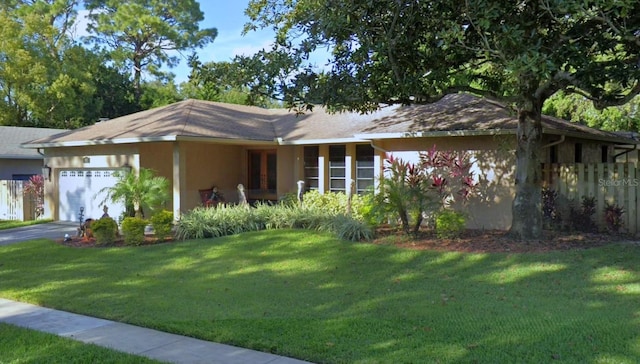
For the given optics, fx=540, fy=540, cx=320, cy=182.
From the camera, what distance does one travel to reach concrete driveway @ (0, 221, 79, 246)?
15.3 m

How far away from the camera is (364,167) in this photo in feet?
58.1

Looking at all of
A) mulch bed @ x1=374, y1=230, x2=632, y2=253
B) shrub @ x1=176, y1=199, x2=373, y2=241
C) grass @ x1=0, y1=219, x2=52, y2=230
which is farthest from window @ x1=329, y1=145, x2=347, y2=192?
grass @ x1=0, y1=219, x2=52, y2=230

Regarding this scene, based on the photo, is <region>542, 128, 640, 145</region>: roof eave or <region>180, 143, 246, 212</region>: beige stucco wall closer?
<region>542, 128, 640, 145</region>: roof eave

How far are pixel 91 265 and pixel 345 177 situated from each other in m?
9.14

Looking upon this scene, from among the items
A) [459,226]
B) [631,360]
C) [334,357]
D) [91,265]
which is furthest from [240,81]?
[631,360]

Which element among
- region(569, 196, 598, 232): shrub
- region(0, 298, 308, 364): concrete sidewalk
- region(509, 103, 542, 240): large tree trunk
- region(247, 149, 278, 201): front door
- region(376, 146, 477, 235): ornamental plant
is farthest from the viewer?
region(247, 149, 278, 201): front door

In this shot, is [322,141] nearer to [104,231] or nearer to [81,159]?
[104,231]

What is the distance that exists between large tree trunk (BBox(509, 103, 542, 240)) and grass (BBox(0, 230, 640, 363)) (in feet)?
4.88

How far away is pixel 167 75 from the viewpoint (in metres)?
45.0

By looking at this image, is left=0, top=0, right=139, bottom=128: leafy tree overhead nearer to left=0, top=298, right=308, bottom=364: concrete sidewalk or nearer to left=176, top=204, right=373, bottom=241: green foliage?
left=176, top=204, right=373, bottom=241: green foliage

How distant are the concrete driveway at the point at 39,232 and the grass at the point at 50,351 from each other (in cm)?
949

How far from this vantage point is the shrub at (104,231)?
43.7 ft

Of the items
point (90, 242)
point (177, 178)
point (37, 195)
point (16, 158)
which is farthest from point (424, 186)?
point (16, 158)

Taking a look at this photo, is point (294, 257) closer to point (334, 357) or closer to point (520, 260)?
point (520, 260)
